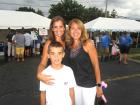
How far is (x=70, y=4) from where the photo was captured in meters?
59.8

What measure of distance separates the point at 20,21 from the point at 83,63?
60.7 feet

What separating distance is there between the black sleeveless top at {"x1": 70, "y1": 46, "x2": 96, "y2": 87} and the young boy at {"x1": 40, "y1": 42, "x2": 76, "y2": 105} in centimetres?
68

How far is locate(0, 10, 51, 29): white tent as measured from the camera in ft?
71.3

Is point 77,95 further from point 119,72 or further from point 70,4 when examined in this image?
point 70,4

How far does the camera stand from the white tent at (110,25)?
25797 mm

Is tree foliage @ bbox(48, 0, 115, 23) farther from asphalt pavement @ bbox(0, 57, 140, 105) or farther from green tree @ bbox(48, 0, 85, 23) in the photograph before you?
asphalt pavement @ bbox(0, 57, 140, 105)

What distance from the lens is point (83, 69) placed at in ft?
14.6

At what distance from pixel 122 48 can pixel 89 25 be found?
941 centimetres

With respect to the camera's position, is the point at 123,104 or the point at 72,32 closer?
the point at 72,32

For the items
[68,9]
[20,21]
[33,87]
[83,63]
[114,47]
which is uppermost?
[68,9]

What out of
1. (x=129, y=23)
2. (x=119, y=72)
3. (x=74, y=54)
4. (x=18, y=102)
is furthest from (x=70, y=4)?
(x=74, y=54)

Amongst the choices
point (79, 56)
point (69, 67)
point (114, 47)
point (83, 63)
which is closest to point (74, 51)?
point (79, 56)

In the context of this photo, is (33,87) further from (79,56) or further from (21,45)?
(21,45)

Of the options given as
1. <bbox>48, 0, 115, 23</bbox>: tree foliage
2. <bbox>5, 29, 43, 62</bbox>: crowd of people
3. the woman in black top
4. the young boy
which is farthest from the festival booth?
<bbox>48, 0, 115, 23</bbox>: tree foliage
